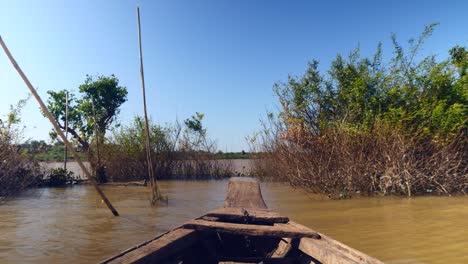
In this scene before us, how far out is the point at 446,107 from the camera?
822 cm

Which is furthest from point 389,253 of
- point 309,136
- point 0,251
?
point 309,136

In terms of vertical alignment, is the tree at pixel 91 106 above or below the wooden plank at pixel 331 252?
above

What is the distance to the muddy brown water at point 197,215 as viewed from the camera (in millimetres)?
4031

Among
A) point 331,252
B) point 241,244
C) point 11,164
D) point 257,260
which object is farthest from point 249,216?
point 11,164

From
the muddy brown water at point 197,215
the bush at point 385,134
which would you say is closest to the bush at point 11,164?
the muddy brown water at point 197,215

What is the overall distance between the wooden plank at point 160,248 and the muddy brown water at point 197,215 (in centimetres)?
154

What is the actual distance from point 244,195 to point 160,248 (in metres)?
2.61

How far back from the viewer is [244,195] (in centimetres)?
498

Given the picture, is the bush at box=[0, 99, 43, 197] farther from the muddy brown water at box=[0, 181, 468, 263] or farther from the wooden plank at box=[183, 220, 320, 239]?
the wooden plank at box=[183, 220, 320, 239]

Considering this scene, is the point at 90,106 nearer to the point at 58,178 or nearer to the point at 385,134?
the point at 58,178

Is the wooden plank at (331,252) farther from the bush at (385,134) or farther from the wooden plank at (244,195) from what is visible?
A: the bush at (385,134)

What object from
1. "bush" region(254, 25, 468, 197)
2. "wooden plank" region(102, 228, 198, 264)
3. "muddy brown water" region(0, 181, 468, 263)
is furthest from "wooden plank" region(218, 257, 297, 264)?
"bush" region(254, 25, 468, 197)

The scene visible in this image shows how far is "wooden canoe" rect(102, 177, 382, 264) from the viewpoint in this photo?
2377 millimetres

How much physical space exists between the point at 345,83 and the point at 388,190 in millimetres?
3010
